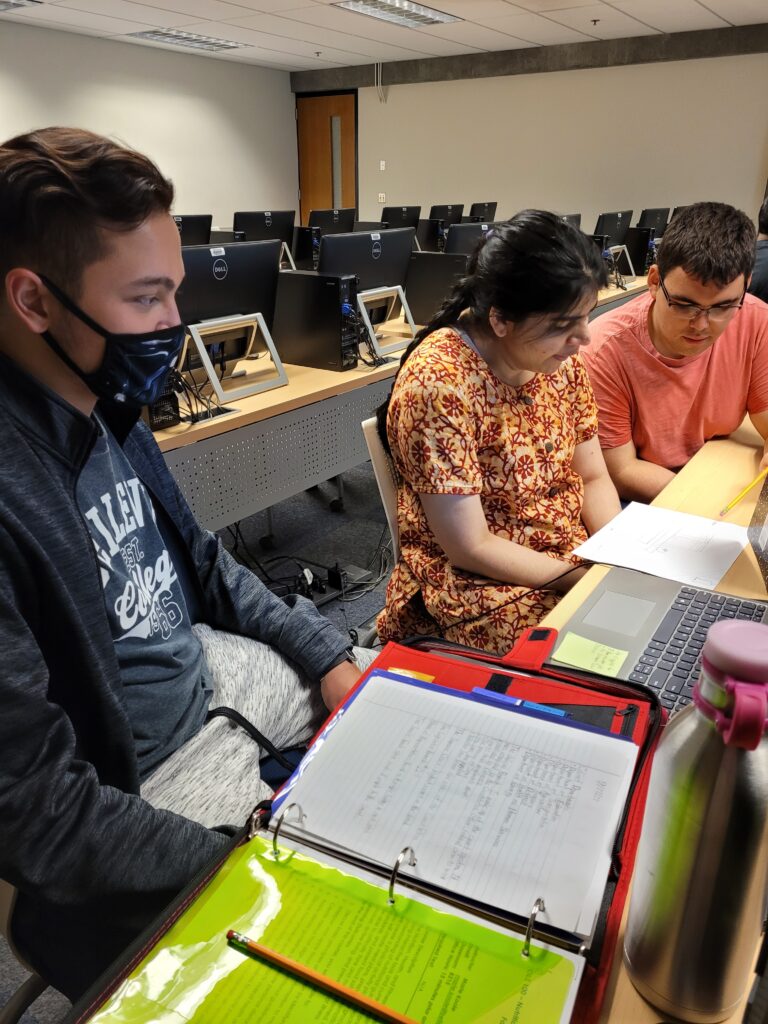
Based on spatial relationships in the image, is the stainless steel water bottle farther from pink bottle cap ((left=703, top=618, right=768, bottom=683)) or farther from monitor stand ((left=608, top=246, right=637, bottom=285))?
monitor stand ((left=608, top=246, right=637, bottom=285))

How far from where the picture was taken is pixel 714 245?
151cm

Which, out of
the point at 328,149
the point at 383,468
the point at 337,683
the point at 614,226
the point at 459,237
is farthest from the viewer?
the point at 328,149

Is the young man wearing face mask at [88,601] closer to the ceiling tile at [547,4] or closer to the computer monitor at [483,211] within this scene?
the ceiling tile at [547,4]

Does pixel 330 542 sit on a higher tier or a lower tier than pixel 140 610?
lower

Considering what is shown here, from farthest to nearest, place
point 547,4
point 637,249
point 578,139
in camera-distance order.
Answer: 1. point 578,139
2. point 547,4
3. point 637,249

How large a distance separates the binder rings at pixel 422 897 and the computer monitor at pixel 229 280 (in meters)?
1.80

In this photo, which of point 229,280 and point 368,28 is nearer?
point 229,280

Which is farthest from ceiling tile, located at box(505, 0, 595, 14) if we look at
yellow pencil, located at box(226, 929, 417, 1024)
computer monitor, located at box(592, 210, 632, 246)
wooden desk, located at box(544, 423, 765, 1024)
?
yellow pencil, located at box(226, 929, 417, 1024)

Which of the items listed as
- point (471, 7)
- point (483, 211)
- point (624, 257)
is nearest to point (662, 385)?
point (624, 257)

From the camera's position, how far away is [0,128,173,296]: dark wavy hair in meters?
0.75

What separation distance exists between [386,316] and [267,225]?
3.26 metres

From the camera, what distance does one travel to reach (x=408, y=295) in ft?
11.0

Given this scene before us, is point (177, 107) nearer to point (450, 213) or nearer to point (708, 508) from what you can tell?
point (450, 213)

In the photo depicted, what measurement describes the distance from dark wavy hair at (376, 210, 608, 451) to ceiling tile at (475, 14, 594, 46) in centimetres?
627
